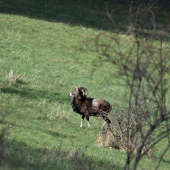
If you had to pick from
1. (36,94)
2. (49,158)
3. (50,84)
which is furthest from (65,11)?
(49,158)

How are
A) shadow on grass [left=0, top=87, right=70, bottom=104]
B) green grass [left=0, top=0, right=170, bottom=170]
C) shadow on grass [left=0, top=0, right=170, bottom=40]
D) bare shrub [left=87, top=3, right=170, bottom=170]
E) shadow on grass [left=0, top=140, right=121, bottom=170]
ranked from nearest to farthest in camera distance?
bare shrub [left=87, top=3, right=170, bottom=170] → shadow on grass [left=0, top=140, right=121, bottom=170] → green grass [left=0, top=0, right=170, bottom=170] → shadow on grass [left=0, top=87, right=70, bottom=104] → shadow on grass [left=0, top=0, right=170, bottom=40]

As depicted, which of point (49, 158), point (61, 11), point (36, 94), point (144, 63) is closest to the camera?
point (144, 63)

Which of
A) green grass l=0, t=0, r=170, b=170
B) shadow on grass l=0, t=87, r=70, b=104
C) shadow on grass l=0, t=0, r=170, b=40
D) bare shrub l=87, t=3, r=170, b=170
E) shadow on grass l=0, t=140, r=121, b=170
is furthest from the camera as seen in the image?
shadow on grass l=0, t=0, r=170, b=40

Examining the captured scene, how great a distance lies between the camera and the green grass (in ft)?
33.5

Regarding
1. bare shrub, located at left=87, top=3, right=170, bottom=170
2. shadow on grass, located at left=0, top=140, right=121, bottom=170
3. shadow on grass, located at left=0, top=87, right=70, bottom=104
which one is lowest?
shadow on grass, located at left=0, top=140, right=121, bottom=170

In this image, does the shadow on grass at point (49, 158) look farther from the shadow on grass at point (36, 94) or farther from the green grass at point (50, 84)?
the shadow on grass at point (36, 94)

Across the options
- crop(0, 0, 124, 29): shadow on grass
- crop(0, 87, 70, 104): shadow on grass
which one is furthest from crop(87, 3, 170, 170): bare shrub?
crop(0, 0, 124, 29): shadow on grass

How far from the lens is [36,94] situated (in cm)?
1914

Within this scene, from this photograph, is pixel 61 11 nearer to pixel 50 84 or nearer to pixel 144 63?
pixel 50 84

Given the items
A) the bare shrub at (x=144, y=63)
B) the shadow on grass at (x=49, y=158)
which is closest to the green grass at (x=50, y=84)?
the shadow on grass at (x=49, y=158)

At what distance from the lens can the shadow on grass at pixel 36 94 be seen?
1856cm

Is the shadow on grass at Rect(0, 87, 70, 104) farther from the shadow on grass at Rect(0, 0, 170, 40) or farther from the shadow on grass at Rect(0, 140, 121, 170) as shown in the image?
the shadow on grass at Rect(0, 0, 170, 40)

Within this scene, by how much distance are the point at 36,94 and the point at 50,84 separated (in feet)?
8.73

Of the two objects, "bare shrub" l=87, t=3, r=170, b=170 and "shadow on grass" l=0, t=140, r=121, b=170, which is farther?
"shadow on grass" l=0, t=140, r=121, b=170
